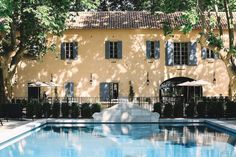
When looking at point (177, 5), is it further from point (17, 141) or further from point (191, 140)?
point (17, 141)

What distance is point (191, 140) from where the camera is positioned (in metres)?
18.8

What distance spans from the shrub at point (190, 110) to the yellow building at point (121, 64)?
261 inches

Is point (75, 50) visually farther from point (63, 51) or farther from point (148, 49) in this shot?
point (148, 49)

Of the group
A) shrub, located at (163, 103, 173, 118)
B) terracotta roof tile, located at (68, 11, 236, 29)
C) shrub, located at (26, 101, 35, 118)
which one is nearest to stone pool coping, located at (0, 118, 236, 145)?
shrub, located at (163, 103, 173, 118)

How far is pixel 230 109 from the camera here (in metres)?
26.7

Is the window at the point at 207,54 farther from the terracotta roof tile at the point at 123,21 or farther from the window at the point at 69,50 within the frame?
the window at the point at 69,50

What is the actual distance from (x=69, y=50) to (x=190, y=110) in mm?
10947

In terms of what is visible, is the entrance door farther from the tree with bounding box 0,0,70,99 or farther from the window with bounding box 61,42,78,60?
the tree with bounding box 0,0,70,99

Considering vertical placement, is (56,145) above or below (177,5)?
below

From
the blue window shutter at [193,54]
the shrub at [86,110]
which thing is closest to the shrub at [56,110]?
the shrub at [86,110]

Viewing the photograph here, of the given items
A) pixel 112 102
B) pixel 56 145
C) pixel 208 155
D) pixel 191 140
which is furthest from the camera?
pixel 112 102

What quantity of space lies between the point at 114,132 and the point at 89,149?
5.41m

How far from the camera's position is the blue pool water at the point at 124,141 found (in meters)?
15.5

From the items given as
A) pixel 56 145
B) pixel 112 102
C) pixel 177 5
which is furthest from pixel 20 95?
pixel 56 145
